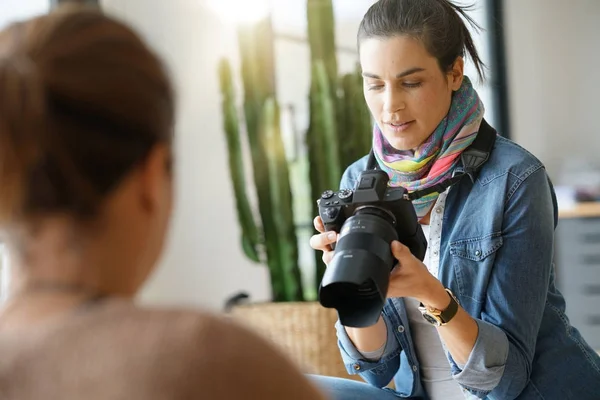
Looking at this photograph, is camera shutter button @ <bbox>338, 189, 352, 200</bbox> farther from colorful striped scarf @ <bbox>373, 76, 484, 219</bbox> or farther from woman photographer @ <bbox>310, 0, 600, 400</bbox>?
colorful striped scarf @ <bbox>373, 76, 484, 219</bbox>

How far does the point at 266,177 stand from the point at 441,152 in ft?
4.00

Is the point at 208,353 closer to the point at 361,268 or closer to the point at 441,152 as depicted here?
the point at 361,268

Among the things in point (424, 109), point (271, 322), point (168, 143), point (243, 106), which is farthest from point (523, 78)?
point (168, 143)

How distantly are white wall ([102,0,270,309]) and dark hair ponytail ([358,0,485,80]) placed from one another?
157 centimetres

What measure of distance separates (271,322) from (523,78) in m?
1.70

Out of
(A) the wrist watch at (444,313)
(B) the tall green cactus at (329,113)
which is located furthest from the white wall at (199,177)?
(A) the wrist watch at (444,313)

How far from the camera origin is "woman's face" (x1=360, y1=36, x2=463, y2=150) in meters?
1.22

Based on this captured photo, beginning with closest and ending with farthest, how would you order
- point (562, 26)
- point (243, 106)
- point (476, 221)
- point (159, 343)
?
point (159, 343) < point (476, 221) < point (243, 106) < point (562, 26)

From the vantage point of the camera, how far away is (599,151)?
3.26 m

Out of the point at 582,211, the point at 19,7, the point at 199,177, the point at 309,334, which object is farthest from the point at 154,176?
the point at 582,211

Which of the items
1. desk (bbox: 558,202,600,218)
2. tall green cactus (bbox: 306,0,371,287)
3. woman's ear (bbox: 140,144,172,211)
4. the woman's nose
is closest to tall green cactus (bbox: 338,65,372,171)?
tall green cactus (bbox: 306,0,371,287)

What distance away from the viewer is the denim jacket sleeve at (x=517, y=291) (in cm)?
112

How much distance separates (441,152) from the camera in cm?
124

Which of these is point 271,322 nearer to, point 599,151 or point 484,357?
point 484,357
